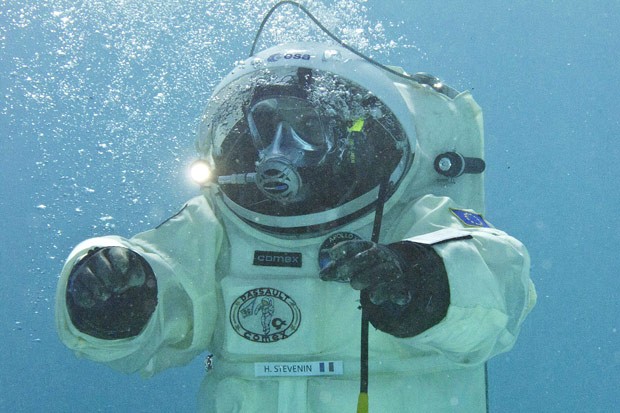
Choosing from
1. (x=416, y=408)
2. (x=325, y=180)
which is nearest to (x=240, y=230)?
(x=325, y=180)

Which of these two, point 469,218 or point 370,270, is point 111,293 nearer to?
point 370,270

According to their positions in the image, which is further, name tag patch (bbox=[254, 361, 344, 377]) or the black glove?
name tag patch (bbox=[254, 361, 344, 377])

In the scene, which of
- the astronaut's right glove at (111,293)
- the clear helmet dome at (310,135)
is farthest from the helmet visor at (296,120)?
the astronaut's right glove at (111,293)

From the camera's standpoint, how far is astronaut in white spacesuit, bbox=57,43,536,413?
86.7 inches

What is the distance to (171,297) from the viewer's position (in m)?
2.52

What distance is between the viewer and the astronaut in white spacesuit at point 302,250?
86.7 inches

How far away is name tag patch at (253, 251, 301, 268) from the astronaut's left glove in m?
0.70

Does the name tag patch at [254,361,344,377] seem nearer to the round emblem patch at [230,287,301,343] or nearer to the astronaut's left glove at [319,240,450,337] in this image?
the round emblem patch at [230,287,301,343]

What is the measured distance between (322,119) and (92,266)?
1066mm

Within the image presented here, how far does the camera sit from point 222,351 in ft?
8.63

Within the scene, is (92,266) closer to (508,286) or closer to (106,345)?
(106,345)

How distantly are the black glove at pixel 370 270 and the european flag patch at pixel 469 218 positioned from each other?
25.4 inches

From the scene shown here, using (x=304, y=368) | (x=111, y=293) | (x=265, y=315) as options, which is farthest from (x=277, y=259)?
(x=111, y=293)

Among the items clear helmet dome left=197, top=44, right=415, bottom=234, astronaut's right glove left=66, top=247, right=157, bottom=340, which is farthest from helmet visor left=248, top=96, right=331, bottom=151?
astronaut's right glove left=66, top=247, right=157, bottom=340
